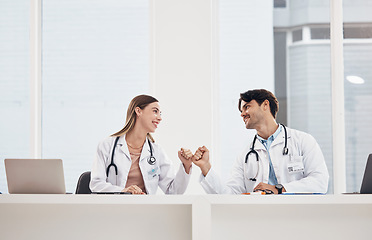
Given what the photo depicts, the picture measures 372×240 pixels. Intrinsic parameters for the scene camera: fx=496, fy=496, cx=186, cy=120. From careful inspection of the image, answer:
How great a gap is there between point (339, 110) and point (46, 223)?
3228 millimetres

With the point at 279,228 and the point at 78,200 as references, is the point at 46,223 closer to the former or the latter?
the point at 78,200

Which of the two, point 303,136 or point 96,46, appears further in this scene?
point 96,46

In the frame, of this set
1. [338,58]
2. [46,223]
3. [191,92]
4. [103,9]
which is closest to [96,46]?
[103,9]

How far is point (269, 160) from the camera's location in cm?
329

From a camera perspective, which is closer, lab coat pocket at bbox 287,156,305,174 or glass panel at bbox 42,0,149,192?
lab coat pocket at bbox 287,156,305,174

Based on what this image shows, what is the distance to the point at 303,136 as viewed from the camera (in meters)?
3.30

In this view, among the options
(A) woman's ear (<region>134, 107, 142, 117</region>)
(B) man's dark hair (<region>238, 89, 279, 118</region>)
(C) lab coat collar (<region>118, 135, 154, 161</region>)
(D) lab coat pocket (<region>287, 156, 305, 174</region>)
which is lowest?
(D) lab coat pocket (<region>287, 156, 305, 174</region>)

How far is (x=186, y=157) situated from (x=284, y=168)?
66 centimetres

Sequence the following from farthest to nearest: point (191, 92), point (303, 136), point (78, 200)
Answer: point (191, 92)
point (303, 136)
point (78, 200)

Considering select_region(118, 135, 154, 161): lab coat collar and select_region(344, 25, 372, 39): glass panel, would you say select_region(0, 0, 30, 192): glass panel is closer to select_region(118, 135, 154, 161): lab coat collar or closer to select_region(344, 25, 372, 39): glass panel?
select_region(118, 135, 154, 161): lab coat collar

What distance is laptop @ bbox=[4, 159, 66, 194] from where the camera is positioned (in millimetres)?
2412

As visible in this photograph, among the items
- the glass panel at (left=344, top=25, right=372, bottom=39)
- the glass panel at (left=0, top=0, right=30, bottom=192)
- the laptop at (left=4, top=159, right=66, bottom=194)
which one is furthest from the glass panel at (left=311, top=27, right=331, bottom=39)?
the laptop at (left=4, top=159, right=66, bottom=194)

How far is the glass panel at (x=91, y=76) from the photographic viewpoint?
479cm

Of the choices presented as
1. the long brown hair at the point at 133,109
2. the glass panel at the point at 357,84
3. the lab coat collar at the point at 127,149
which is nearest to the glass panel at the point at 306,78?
the glass panel at the point at 357,84
